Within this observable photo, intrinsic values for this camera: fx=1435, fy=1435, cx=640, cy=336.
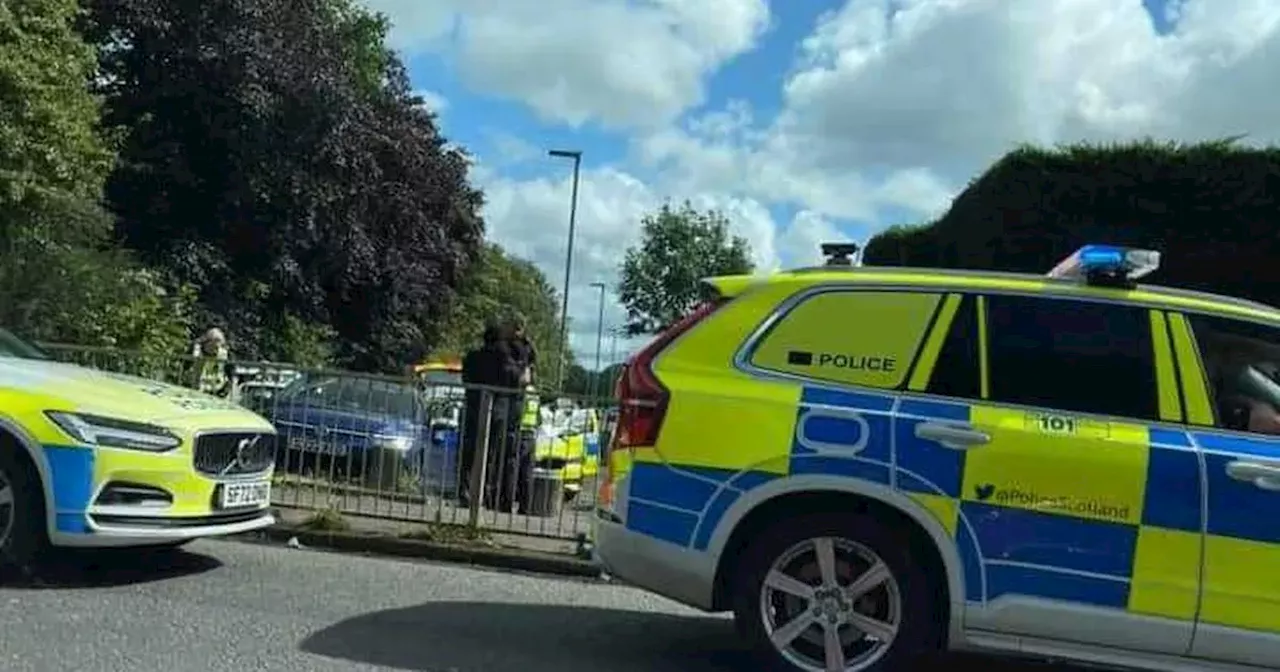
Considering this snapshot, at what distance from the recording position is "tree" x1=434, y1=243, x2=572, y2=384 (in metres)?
38.5

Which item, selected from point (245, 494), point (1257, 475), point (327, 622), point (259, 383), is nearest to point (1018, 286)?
point (1257, 475)

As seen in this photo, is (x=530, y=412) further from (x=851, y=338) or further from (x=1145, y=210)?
(x=1145, y=210)

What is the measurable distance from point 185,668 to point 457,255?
29077 mm

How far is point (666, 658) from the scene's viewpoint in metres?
6.67

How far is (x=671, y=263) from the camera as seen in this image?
113ft

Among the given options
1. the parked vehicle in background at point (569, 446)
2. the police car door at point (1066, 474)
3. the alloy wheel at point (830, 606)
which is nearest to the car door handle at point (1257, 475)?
the police car door at point (1066, 474)

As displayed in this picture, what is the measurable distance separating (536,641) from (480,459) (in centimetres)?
325

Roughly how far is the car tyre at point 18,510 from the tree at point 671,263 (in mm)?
26510

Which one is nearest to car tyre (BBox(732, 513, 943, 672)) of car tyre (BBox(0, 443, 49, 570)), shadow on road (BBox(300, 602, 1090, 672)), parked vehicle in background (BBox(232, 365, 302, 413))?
shadow on road (BBox(300, 602, 1090, 672))

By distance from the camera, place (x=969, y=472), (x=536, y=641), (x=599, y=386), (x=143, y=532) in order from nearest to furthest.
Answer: (x=969, y=472) < (x=536, y=641) < (x=143, y=532) < (x=599, y=386)

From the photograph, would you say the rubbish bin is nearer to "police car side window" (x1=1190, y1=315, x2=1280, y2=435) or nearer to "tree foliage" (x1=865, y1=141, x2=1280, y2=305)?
"police car side window" (x1=1190, y1=315, x2=1280, y2=435)

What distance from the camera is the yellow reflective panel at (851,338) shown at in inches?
235

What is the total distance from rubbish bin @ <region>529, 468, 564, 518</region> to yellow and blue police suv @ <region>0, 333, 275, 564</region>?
3.00 m

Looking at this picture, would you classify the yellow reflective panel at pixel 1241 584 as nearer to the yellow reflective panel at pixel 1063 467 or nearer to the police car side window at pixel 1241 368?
the yellow reflective panel at pixel 1063 467
